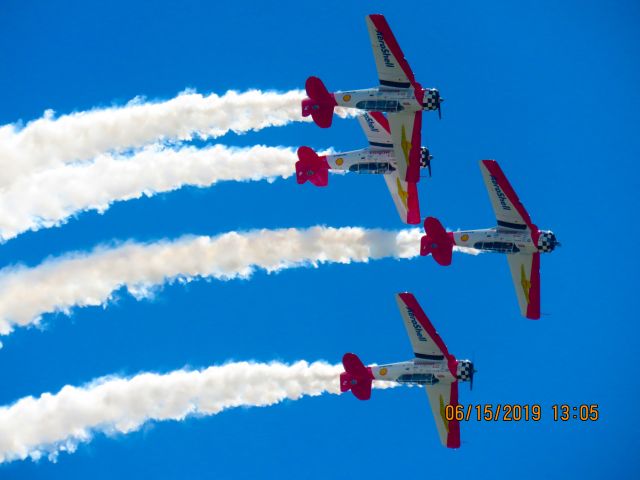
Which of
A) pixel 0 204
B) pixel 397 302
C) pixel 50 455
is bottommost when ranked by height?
pixel 50 455

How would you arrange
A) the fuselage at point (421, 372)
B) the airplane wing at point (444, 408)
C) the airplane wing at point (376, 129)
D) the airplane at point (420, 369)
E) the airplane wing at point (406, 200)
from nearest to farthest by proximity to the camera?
1. the airplane at point (420, 369)
2. the fuselage at point (421, 372)
3. the airplane wing at point (444, 408)
4. the airplane wing at point (376, 129)
5. the airplane wing at point (406, 200)

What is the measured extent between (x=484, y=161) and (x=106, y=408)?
16.2 meters

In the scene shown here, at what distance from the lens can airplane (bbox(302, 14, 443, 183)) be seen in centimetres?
5653

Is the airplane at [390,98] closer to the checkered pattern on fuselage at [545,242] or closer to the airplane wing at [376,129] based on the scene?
the airplane wing at [376,129]

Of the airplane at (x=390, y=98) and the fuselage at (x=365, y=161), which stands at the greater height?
the airplane at (x=390, y=98)

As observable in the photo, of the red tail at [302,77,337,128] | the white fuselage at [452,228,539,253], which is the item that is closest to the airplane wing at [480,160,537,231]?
the white fuselage at [452,228,539,253]

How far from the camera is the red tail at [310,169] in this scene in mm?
59000

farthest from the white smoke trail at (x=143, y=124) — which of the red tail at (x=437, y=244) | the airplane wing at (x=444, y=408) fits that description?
the airplane wing at (x=444, y=408)

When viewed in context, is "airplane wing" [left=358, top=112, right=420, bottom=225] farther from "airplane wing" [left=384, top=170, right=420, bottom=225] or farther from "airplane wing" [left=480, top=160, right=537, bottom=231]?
"airplane wing" [left=480, top=160, right=537, bottom=231]

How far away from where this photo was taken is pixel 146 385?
5866cm

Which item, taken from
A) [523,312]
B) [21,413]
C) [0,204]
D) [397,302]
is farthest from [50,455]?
[523,312]

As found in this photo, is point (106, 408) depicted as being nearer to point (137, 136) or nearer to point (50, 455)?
point (50, 455)

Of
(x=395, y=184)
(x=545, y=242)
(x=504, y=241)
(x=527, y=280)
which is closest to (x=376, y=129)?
(x=395, y=184)

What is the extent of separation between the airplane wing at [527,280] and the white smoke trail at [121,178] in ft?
29.8
